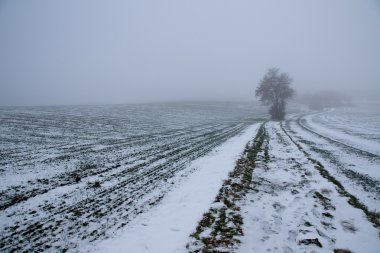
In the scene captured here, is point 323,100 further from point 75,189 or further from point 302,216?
point 75,189

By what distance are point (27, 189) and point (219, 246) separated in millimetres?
7322

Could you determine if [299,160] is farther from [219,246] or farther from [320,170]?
[219,246]

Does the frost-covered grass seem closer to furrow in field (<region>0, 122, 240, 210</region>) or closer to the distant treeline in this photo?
furrow in field (<region>0, 122, 240, 210</region>)

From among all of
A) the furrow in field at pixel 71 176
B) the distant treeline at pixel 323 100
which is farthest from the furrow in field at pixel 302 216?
the distant treeline at pixel 323 100

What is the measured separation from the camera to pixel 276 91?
141ft

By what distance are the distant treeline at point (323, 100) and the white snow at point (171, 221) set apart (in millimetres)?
90446

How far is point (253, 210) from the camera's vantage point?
6.20m

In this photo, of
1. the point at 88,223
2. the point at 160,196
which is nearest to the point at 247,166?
the point at 160,196

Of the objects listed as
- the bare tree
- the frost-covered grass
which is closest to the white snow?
the frost-covered grass

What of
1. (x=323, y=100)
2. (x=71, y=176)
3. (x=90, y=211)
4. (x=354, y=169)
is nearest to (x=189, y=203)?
(x=90, y=211)

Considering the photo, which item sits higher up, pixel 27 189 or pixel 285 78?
pixel 285 78

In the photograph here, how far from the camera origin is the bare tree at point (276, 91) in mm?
42594

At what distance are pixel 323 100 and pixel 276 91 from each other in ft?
210

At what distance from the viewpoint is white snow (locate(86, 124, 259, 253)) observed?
4.72 meters
